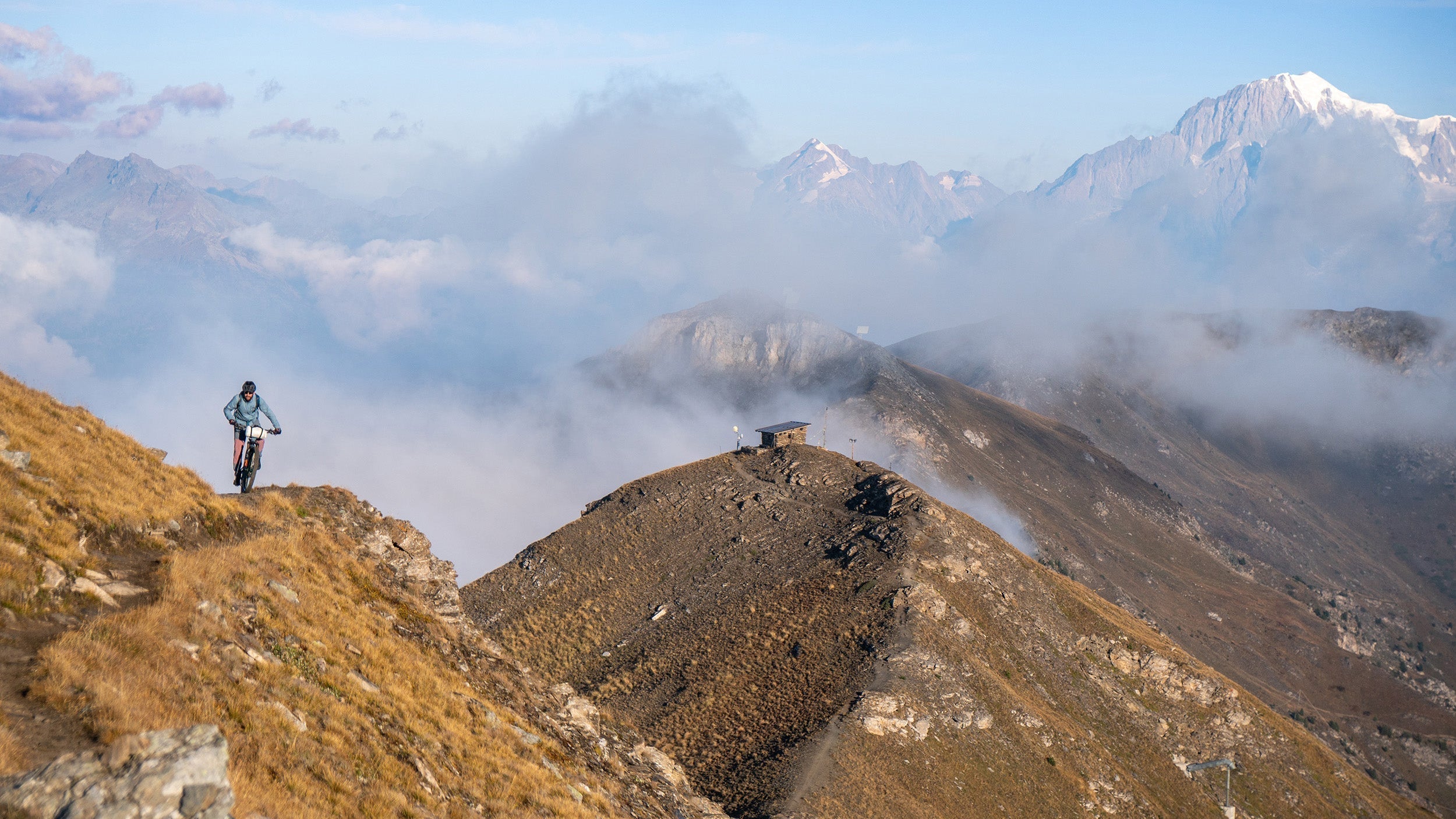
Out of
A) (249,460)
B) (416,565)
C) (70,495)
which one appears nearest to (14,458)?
(70,495)

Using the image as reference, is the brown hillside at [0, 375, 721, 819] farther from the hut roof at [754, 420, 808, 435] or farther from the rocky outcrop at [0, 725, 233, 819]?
the hut roof at [754, 420, 808, 435]

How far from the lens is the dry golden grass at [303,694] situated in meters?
13.7

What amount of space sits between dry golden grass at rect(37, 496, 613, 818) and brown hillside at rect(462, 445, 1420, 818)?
2288 centimetres

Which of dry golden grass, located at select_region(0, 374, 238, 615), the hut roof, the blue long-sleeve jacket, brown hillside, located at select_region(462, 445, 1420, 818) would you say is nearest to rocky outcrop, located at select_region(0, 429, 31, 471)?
dry golden grass, located at select_region(0, 374, 238, 615)

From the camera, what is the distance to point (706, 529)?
76.4 metres

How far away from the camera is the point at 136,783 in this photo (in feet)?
37.9

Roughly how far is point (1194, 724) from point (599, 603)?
1974 inches

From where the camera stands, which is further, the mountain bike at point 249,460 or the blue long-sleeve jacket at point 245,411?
the mountain bike at point 249,460

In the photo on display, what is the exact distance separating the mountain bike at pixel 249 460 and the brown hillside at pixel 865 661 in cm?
2684

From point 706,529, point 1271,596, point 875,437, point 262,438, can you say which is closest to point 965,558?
point 706,529

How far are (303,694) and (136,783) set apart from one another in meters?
6.16

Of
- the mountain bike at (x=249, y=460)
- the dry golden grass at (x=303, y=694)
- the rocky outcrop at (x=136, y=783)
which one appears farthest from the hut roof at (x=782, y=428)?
the rocky outcrop at (x=136, y=783)

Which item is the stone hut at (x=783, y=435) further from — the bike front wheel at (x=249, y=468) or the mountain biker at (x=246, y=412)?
the mountain biker at (x=246, y=412)

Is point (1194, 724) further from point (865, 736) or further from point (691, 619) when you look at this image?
point (691, 619)
